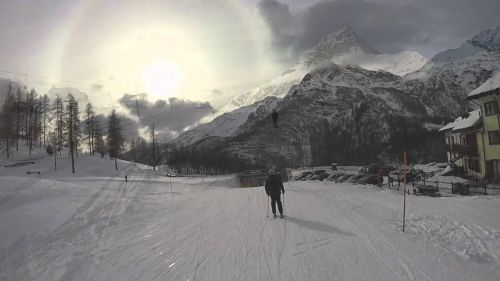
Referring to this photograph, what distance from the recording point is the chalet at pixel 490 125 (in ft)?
111

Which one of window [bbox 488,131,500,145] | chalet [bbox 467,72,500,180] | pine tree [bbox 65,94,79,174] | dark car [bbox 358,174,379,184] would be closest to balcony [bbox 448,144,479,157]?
chalet [bbox 467,72,500,180]

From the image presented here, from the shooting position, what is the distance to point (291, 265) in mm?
8234

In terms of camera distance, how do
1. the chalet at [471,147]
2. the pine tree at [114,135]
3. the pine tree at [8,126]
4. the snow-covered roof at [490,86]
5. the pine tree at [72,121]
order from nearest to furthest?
the snow-covered roof at [490,86], the chalet at [471,147], the pine tree at [72,121], the pine tree at [8,126], the pine tree at [114,135]

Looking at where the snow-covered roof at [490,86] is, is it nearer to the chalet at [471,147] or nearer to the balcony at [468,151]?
the chalet at [471,147]

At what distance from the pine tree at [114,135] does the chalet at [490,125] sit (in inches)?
2629

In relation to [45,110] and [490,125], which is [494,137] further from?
[45,110]

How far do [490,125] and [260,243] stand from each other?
1401 inches

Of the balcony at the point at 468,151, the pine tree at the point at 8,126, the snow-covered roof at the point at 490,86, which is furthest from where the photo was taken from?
the pine tree at the point at 8,126

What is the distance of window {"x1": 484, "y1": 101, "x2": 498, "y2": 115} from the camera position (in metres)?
33.8

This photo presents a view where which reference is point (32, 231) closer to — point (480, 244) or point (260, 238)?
point (260, 238)

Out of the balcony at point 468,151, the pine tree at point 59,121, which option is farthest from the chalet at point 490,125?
the pine tree at point 59,121

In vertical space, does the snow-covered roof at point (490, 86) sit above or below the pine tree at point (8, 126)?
below

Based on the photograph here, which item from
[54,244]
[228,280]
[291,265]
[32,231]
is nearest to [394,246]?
[291,265]

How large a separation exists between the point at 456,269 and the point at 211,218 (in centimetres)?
1065
